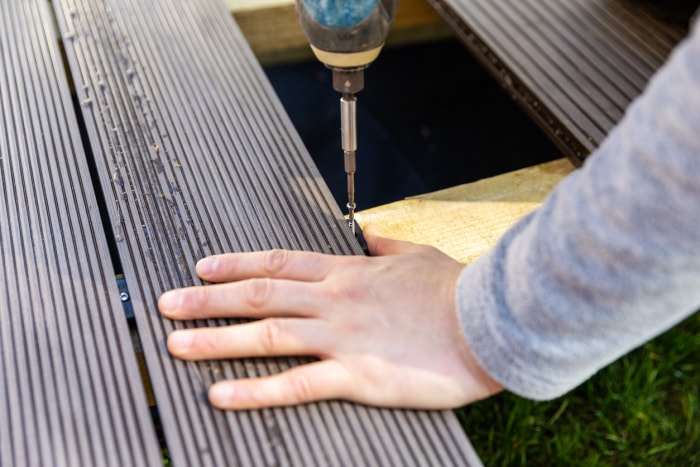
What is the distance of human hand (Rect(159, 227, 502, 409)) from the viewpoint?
0.66 meters

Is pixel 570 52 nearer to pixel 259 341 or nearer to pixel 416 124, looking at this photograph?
pixel 416 124

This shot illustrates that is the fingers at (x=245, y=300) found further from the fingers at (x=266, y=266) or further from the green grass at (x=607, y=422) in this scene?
the green grass at (x=607, y=422)

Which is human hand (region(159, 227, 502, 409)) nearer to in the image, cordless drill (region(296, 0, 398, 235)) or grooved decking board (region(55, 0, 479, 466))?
grooved decking board (region(55, 0, 479, 466))

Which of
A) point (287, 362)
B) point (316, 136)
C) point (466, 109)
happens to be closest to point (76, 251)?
point (287, 362)

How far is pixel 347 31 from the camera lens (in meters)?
0.73

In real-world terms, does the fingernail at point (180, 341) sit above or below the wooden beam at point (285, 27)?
above

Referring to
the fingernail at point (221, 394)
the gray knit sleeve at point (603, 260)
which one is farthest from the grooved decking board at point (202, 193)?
the gray knit sleeve at point (603, 260)

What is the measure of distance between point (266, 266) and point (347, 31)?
11.0 inches

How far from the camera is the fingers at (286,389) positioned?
659 millimetres

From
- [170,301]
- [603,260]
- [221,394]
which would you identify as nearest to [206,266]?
[170,301]

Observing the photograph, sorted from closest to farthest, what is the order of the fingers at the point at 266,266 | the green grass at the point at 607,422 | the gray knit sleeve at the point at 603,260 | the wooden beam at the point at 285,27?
the gray knit sleeve at the point at 603,260 < the fingers at the point at 266,266 < the green grass at the point at 607,422 < the wooden beam at the point at 285,27

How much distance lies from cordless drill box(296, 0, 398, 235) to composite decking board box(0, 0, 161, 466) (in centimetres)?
36

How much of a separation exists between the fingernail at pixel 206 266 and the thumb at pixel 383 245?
207 millimetres

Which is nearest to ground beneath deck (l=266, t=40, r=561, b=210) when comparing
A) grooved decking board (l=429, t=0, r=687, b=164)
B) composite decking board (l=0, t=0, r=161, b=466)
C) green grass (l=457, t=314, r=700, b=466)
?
grooved decking board (l=429, t=0, r=687, b=164)
